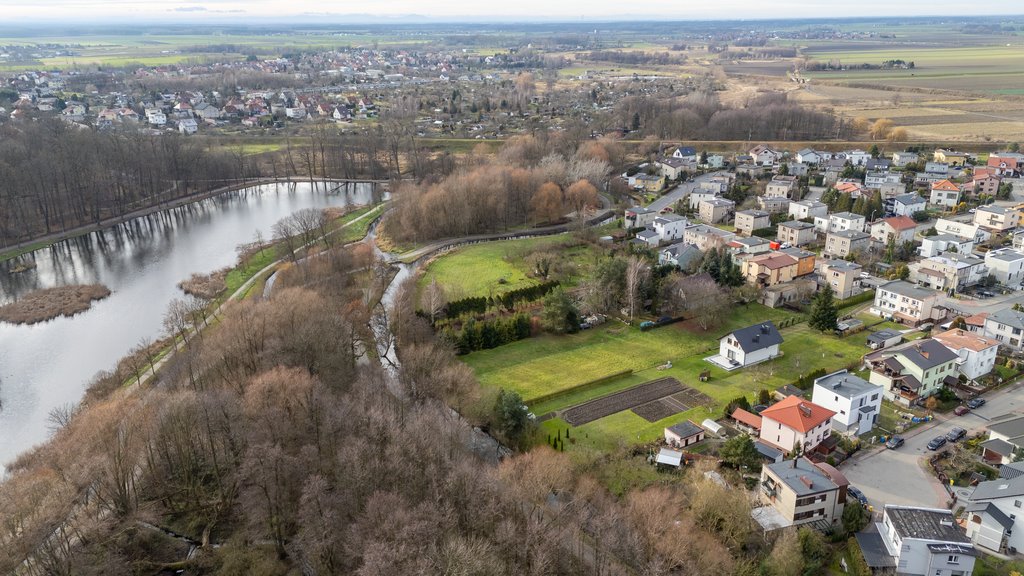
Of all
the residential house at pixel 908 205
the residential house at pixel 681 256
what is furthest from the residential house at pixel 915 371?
the residential house at pixel 908 205

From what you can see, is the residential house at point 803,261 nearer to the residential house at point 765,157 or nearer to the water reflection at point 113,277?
the residential house at point 765,157

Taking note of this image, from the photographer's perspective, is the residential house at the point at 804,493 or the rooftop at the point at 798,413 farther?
the rooftop at the point at 798,413

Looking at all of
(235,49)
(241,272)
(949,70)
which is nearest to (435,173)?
(241,272)

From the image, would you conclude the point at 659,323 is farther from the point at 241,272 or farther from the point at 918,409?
the point at 241,272

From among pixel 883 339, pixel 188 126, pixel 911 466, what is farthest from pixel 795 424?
pixel 188 126

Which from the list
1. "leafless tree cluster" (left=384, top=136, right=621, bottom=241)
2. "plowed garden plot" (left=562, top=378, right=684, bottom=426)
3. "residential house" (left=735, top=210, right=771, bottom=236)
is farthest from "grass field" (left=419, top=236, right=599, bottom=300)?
"plowed garden plot" (left=562, top=378, right=684, bottom=426)
